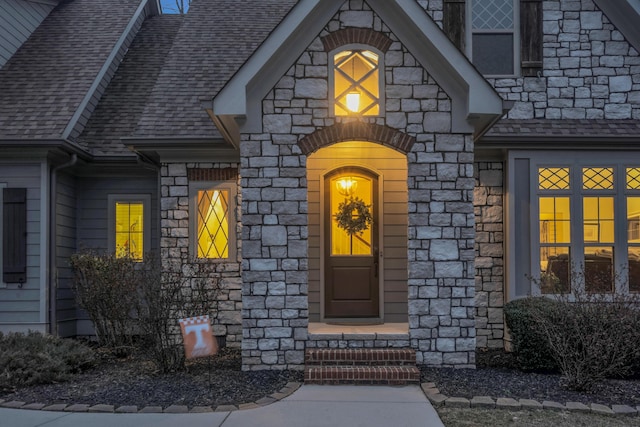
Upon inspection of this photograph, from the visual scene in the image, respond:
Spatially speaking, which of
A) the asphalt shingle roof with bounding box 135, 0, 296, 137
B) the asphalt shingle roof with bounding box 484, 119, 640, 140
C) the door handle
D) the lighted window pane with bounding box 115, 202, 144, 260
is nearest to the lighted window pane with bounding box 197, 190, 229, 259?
the asphalt shingle roof with bounding box 135, 0, 296, 137

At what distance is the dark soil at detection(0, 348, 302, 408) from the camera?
6.04 metres

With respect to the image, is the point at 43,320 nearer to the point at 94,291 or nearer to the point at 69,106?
the point at 94,291

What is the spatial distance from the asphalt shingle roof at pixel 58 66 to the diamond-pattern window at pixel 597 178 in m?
7.92

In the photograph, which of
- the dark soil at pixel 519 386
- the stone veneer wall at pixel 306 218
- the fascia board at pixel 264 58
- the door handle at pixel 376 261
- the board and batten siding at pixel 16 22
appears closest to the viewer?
the dark soil at pixel 519 386

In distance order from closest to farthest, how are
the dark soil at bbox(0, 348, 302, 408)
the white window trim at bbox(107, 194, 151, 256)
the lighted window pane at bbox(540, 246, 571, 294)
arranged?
the dark soil at bbox(0, 348, 302, 408) < the lighted window pane at bbox(540, 246, 571, 294) < the white window trim at bbox(107, 194, 151, 256)

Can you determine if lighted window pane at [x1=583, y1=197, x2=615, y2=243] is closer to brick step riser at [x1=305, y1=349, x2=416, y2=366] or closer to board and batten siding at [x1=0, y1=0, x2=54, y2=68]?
brick step riser at [x1=305, y1=349, x2=416, y2=366]

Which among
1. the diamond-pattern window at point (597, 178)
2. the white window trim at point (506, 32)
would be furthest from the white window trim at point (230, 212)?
the diamond-pattern window at point (597, 178)

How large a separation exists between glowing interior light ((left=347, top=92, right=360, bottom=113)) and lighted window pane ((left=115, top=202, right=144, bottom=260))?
4.43 metres

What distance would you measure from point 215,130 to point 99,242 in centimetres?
300

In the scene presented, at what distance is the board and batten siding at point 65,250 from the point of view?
9312 mm

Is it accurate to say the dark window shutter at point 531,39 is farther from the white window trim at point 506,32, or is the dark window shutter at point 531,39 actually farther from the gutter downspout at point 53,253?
the gutter downspout at point 53,253

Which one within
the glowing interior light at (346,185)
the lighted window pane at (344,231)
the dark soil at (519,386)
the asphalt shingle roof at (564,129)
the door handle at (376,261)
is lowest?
the dark soil at (519,386)

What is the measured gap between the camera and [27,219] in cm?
895

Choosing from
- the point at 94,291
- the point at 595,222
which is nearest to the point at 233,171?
the point at 94,291
